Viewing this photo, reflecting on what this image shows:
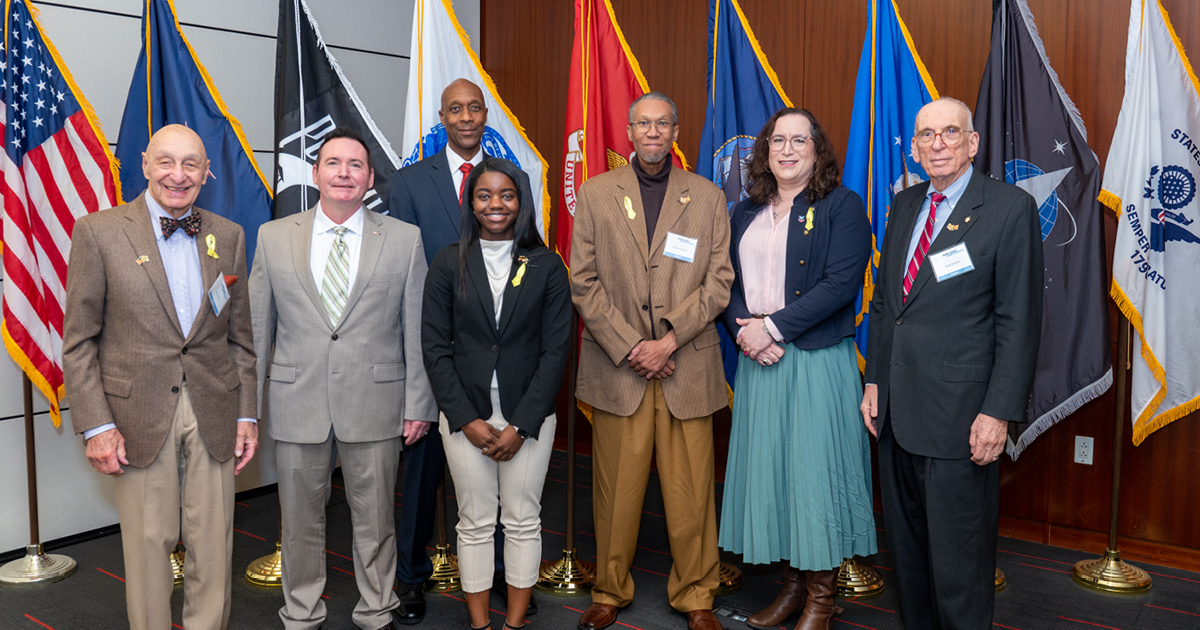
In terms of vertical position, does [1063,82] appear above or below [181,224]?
above

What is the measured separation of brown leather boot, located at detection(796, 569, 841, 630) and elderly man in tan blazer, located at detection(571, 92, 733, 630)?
1.11ft

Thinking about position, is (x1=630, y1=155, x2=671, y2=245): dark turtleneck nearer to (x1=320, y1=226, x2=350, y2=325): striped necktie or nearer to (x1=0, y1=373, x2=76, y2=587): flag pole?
(x1=320, y1=226, x2=350, y2=325): striped necktie

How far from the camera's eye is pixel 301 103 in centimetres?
370

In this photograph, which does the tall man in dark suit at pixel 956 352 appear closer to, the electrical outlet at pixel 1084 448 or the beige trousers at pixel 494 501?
the beige trousers at pixel 494 501

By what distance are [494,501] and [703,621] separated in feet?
2.93

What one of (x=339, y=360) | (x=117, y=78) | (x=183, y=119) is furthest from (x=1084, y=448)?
(x=117, y=78)

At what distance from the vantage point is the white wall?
381 cm

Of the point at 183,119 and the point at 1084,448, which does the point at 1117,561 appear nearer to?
the point at 1084,448

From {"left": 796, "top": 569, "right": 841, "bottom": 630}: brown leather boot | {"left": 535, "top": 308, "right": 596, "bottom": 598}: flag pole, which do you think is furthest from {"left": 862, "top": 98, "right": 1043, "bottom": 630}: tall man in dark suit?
{"left": 535, "top": 308, "right": 596, "bottom": 598}: flag pole

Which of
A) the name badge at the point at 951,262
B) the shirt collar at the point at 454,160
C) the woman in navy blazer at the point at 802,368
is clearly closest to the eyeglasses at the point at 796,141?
the woman in navy blazer at the point at 802,368

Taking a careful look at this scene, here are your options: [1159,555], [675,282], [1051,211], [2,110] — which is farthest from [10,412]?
[1159,555]

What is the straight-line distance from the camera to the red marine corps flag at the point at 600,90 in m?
3.70

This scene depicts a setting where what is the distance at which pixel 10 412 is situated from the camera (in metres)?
3.80

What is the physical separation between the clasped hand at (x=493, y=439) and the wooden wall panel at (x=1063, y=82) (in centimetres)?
251
